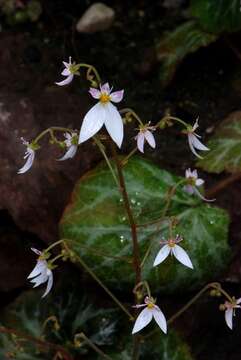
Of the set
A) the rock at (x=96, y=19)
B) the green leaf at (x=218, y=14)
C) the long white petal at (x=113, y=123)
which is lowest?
the green leaf at (x=218, y=14)

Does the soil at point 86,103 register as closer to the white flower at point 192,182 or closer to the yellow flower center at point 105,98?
the white flower at point 192,182

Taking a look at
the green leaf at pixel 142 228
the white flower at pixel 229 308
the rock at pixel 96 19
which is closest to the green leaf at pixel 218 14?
the rock at pixel 96 19

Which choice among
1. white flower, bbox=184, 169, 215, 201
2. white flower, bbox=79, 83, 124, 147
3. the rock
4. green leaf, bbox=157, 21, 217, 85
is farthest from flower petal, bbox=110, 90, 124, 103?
the rock

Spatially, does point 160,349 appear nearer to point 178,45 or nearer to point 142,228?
point 142,228

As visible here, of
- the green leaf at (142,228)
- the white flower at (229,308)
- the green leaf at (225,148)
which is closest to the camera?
the white flower at (229,308)

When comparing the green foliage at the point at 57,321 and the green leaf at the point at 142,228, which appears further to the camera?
the green foliage at the point at 57,321

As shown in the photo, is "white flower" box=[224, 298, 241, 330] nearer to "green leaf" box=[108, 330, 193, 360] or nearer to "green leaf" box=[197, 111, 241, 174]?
"green leaf" box=[108, 330, 193, 360]

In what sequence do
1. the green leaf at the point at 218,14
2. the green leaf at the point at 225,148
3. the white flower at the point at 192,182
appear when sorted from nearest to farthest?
the white flower at the point at 192,182 < the green leaf at the point at 225,148 < the green leaf at the point at 218,14

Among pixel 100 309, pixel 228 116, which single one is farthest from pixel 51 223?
pixel 228 116

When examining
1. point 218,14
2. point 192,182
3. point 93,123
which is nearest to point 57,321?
point 192,182
